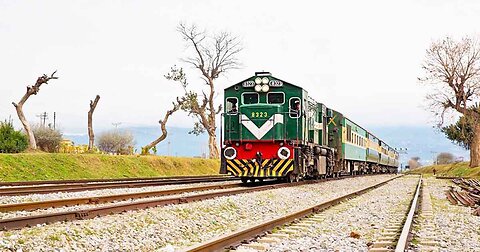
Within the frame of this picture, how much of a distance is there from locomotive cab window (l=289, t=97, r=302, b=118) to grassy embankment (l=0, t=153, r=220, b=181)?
32.9 feet

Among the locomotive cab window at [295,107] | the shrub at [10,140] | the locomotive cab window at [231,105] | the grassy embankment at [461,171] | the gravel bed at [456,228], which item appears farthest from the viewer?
the grassy embankment at [461,171]

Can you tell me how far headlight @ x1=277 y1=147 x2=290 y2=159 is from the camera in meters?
17.7

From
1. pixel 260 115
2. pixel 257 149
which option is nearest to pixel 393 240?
pixel 257 149

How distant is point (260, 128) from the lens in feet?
59.1

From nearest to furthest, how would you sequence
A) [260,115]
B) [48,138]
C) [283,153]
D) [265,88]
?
1. [283,153]
2. [260,115]
3. [265,88]
4. [48,138]

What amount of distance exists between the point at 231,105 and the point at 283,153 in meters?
2.48

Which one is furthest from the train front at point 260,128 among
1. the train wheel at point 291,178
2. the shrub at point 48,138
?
the shrub at point 48,138

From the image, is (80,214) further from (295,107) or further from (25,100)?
(25,100)

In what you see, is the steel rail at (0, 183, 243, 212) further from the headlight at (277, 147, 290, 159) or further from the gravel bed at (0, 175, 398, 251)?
the headlight at (277, 147, 290, 159)

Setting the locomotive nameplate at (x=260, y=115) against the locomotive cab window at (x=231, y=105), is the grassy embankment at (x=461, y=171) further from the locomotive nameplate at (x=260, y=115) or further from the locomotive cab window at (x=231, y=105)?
the locomotive cab window at (x=231, y=105)

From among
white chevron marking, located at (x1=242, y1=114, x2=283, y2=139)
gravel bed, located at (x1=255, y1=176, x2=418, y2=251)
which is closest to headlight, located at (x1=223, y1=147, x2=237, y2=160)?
white chevron marking, located at (x1=242, y1=114, x2=283, y2=139)

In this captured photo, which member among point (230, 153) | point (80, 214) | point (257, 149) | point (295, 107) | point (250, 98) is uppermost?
point (250, 98)

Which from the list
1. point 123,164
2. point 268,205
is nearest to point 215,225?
point 268,205

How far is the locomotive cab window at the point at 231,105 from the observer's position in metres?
18.7
